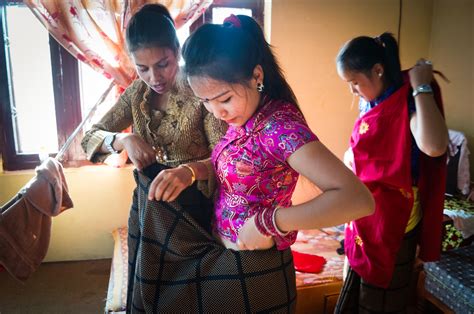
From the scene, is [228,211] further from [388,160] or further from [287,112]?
[388,160]

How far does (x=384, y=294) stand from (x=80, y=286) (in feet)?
6.08

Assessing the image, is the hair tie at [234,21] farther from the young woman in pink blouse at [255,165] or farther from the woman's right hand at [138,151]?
the woman's right hand at [138,151]

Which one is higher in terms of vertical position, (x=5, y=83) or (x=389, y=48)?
(x=389, y=48)

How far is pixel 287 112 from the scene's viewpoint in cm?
73

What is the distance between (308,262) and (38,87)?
6.90 ft

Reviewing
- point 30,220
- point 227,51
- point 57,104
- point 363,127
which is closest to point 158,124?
point 227,51

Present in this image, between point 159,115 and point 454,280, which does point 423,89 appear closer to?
point 159,115

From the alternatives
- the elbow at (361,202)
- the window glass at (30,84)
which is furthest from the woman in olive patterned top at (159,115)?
the window glass at (30,84)

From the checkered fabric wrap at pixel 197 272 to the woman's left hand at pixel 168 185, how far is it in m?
0.03

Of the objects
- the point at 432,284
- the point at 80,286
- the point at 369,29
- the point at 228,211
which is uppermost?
the point at 369,29

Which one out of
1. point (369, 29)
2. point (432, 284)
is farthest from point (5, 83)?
point (432, 284)

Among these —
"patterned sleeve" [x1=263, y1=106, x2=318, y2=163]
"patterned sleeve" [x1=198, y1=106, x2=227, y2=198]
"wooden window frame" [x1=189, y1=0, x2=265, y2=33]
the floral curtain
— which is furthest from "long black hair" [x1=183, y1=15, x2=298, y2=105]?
"wooden window frame" [x1=189, y1=0, x2=265, y2=33]

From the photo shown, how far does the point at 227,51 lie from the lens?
721 mm

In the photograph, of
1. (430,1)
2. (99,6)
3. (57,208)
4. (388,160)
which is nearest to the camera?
(388,160)
